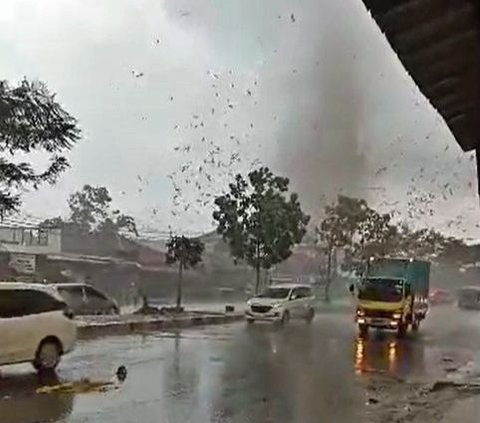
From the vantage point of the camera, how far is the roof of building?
3.40 meters

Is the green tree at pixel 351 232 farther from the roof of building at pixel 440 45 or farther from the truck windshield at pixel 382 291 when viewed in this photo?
the roof of building at pixel 440 45

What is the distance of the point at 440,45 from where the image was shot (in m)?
3.88

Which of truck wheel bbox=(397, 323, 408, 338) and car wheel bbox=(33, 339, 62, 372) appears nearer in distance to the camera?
car wheel bbox=(33, 339, 62, 372)

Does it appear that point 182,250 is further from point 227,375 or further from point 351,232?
point 227,375

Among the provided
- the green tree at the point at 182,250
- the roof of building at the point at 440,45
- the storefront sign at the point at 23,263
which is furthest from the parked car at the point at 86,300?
the roof of building at the point at 440,45

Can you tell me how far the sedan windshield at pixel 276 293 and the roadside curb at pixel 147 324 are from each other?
5.40 feet

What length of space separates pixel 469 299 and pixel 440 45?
59376 millimetres

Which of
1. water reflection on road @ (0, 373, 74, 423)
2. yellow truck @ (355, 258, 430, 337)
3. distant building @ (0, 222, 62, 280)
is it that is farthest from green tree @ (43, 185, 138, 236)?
water reflection on road @ (0, 373, 74, 423)

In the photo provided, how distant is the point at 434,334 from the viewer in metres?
33.0

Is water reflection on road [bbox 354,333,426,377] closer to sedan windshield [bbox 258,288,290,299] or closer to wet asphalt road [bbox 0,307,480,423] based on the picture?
wet asphalt road [bbox 0,307,480,423]

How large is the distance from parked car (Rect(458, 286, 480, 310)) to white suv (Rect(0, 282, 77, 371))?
44967 mm

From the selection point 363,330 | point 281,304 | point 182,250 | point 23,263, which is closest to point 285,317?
point 281,304

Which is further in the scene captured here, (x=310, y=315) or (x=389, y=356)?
(x=310, y=315)

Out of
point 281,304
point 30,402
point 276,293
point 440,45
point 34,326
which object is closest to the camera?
point 440,45
